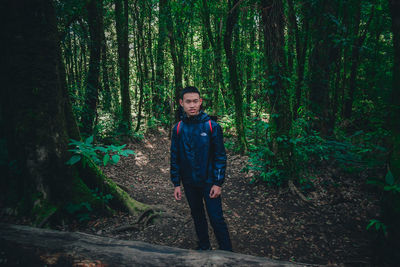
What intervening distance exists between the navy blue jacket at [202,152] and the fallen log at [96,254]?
974 millimetres

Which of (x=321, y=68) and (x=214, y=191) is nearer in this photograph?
(x=214, y=191)

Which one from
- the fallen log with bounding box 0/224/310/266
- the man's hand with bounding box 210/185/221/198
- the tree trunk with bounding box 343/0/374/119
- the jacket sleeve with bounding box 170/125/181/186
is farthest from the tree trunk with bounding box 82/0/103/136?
the tree trunk with bounding box 343/0/374/119

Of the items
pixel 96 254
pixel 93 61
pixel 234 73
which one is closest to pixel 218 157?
pixel 96 254

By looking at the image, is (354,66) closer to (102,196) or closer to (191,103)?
(191,103)

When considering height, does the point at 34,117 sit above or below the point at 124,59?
below

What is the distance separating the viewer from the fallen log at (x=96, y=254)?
5.86ft

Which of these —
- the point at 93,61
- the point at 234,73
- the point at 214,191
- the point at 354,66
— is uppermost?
the point at 93,61

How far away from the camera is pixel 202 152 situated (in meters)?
2.72

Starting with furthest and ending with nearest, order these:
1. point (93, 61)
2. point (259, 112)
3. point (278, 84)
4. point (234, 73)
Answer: point (93, 61)
point (234, 73)
point (259, 112)
point (278, 84)

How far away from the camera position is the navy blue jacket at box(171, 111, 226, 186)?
2.71 metres

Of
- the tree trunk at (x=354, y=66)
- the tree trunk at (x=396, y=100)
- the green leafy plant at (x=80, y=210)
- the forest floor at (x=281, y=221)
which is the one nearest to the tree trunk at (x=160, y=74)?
the forest floor at (x=281, y=221)

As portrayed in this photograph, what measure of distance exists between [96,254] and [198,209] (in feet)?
4.60

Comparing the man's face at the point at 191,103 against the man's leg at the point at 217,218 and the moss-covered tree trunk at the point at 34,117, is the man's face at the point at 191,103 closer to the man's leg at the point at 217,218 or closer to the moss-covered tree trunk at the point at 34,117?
the man's leg at the point at 217,218

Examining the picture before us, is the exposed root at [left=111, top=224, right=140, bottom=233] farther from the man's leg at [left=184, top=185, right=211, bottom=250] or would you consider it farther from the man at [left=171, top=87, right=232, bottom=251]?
the man at [left=171, top=87, right=232, bottom=251]
